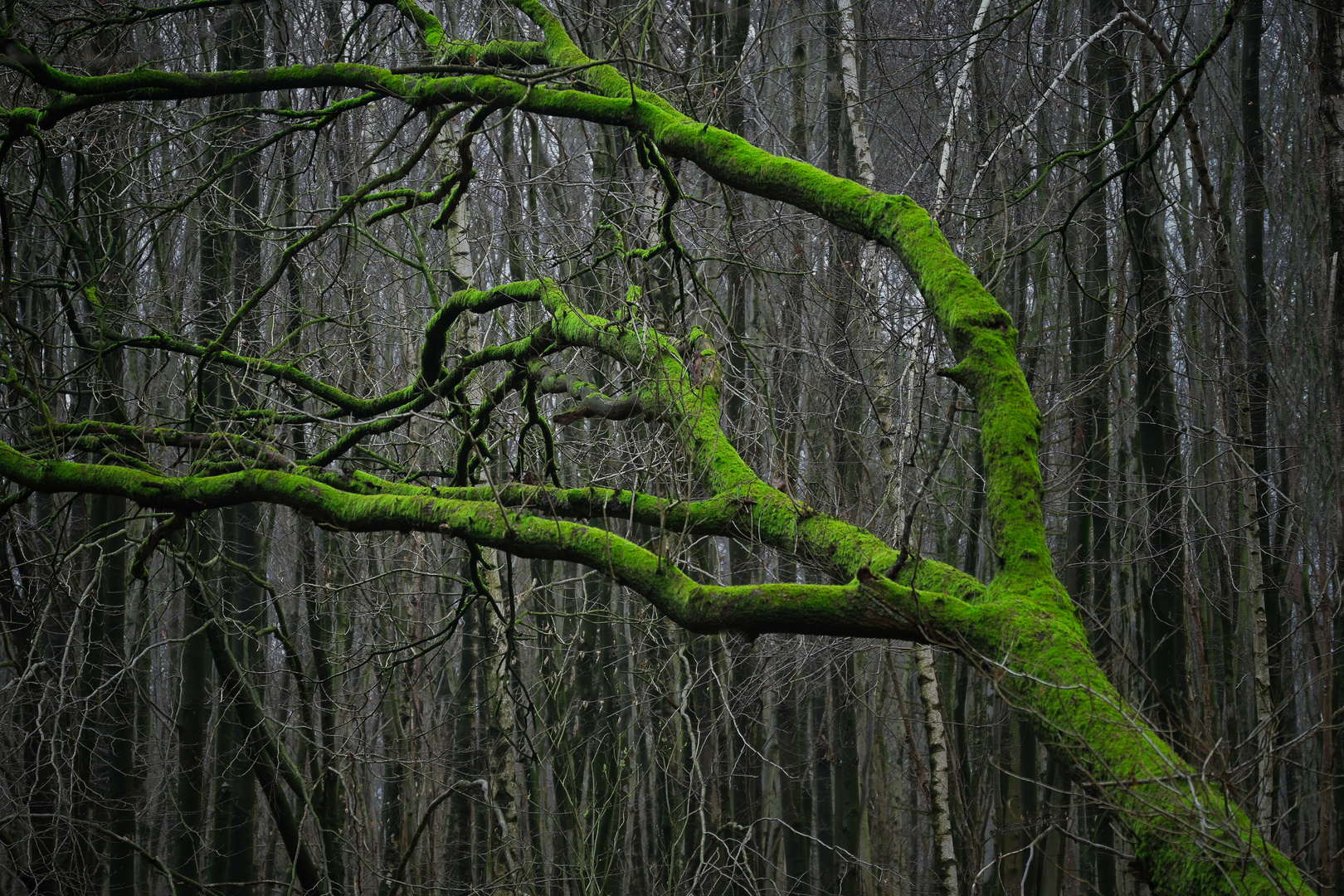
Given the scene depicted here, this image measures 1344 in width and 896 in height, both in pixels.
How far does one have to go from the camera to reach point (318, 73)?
12.7 ft

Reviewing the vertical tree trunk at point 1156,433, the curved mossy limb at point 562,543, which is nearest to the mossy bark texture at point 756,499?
the curved mossy limb at point 562,543

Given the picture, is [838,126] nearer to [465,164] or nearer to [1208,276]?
[1208,276]

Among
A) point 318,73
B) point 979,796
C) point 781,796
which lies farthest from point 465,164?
point 781,796

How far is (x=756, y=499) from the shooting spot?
10.5 feet

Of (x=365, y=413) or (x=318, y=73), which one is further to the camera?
(x=365, y=413)

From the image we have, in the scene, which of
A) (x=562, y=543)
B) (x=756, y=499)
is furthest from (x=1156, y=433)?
(x=562, y=543)

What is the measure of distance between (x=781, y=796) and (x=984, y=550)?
5.17m

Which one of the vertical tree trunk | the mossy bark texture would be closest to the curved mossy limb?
the mossy bark texture

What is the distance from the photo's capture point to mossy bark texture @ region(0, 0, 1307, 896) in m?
2.00

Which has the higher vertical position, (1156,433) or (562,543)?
(1156,433)

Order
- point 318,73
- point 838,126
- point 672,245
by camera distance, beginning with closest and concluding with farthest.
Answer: point 318,73 → point 672,245 → point 838,126

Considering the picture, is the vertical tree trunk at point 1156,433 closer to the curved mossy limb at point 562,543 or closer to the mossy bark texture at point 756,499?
the mossy bark texture at point 756,499

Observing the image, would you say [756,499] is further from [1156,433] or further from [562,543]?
[1156,433]

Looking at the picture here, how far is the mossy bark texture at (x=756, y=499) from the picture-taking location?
2004 millimetres
